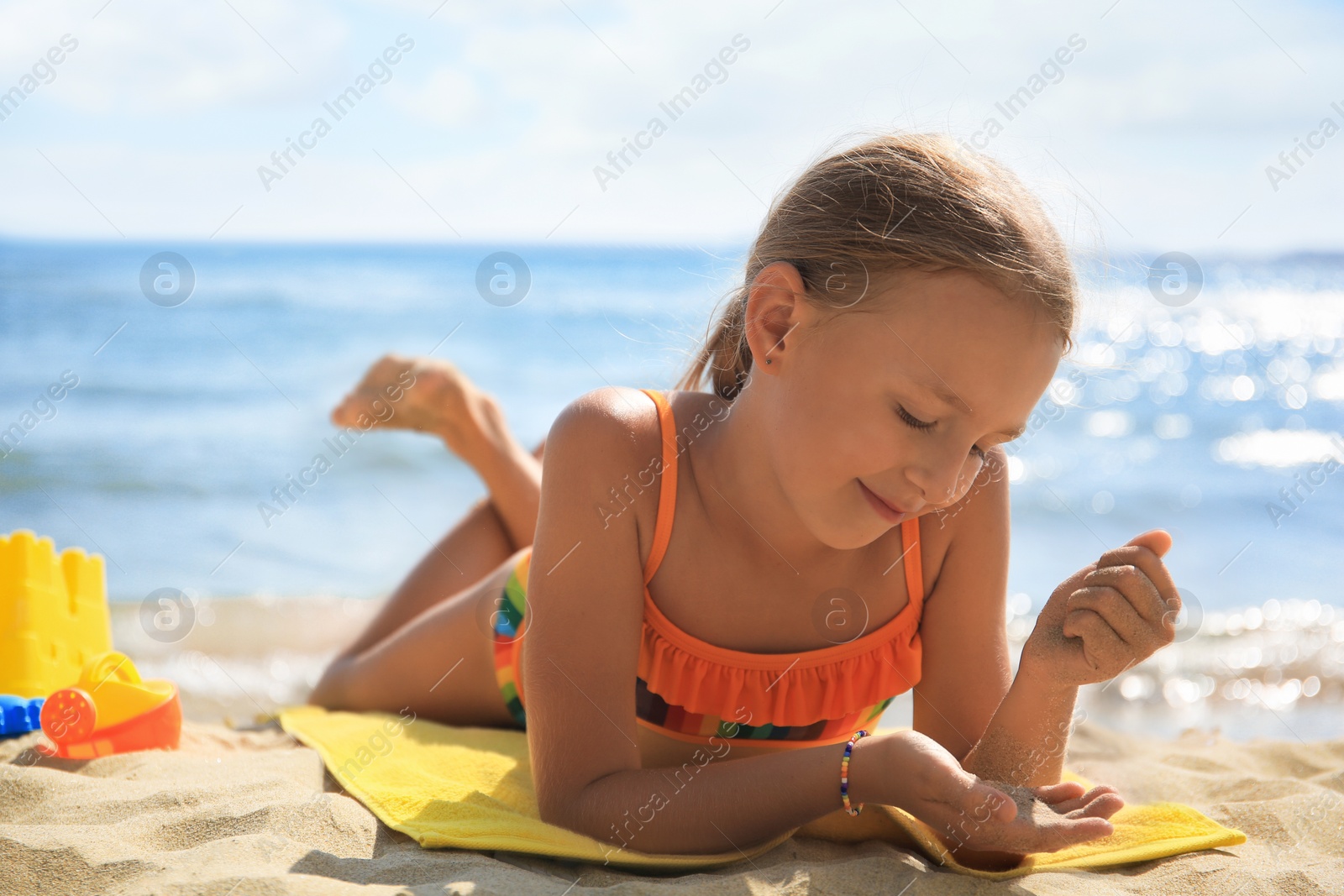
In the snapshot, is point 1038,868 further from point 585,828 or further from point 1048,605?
point 585,828

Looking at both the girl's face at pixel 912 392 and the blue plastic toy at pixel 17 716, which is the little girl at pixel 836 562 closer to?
the girl's face at pixel 912 392

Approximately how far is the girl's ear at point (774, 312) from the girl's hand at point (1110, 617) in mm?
677

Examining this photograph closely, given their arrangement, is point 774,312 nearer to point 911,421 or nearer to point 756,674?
point 911,421

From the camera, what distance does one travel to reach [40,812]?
206cm

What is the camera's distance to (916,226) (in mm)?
1869

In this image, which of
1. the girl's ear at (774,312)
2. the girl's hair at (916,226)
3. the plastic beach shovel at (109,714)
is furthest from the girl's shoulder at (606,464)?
the plastic beach shovel at (109,714)

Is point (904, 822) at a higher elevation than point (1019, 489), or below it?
below

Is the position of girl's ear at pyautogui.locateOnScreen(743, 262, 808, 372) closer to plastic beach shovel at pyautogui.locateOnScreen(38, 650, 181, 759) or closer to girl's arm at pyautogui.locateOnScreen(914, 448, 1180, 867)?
girl's arm at pyautogui.locateOnScreen(914, 448, 1180, 867)

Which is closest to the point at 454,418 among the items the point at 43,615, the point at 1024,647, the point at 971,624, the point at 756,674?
the point at 43,615

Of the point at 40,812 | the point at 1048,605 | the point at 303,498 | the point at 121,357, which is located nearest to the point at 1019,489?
the point at 303,498

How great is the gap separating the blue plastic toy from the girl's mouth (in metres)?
2.15

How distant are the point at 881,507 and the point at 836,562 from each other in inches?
16.3

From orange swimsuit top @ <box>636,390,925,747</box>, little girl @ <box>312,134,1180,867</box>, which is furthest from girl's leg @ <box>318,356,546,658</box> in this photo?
orange swimsuit top @ <box>636,390,925,747</box>

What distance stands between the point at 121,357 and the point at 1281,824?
44.5 feet
